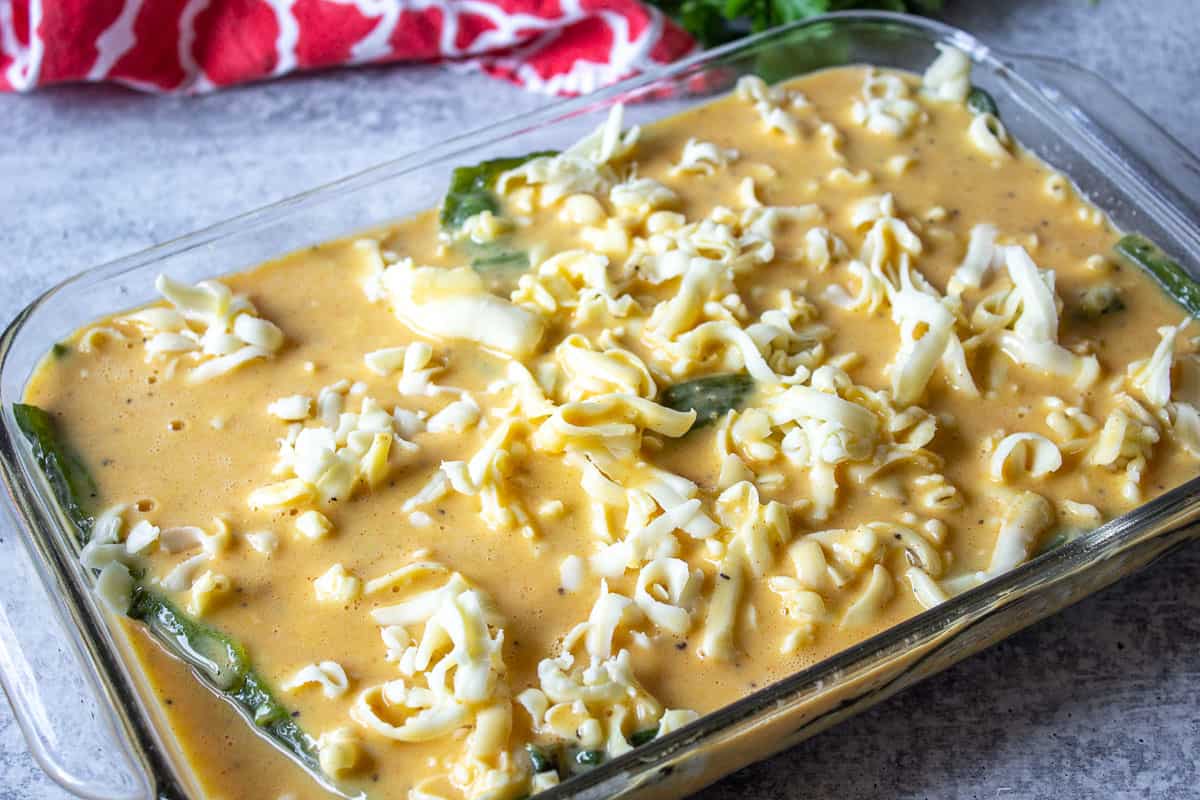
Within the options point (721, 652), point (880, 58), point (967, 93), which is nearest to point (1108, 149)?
point (967, 93)

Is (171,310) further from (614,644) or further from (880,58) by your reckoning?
(880,58)

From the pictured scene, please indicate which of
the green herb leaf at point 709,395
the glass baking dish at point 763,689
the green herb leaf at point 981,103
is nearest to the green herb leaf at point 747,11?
the glass baking dish at point 763,689

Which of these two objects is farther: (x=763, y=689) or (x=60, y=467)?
(x=60, y=467)

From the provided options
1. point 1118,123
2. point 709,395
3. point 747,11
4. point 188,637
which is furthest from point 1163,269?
point 188,637

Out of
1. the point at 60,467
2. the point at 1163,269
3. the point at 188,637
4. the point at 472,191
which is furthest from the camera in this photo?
the point at 472,191

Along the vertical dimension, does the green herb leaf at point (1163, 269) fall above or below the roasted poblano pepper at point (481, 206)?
below

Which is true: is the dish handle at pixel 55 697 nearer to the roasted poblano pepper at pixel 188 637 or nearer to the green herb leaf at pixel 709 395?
the roasted poblano pepper at pixel 188 637

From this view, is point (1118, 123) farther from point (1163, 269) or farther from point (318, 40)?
point (318, 40)
